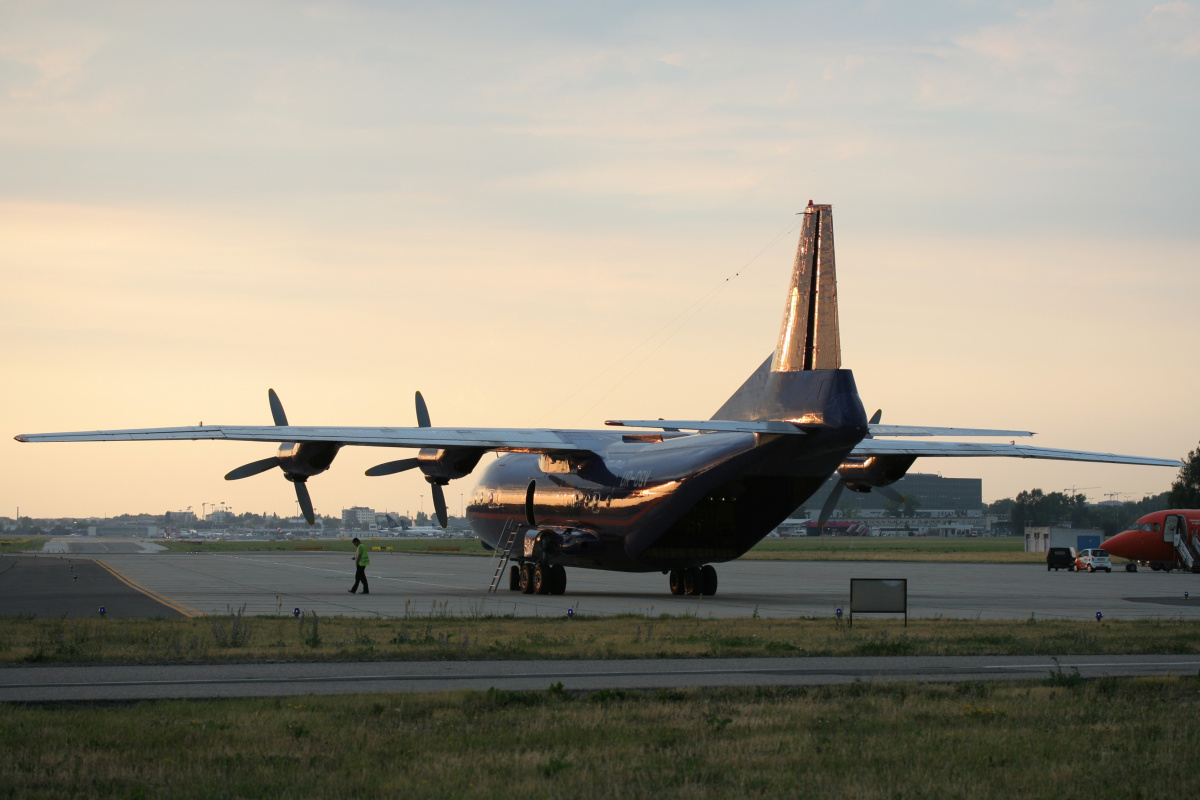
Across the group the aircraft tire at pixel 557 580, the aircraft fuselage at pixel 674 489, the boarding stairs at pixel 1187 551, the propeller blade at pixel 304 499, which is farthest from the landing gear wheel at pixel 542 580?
the boarding stairs at pixel 1187 551

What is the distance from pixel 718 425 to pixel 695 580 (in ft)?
31.0

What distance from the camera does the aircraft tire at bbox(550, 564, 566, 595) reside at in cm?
3425

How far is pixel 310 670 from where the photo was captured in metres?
15.2

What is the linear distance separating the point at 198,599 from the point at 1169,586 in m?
31.9

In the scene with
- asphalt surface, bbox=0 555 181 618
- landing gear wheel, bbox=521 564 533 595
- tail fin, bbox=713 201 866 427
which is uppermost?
tail fin, bbox=713 201 866 427

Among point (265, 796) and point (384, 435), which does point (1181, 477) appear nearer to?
point (384, 435)

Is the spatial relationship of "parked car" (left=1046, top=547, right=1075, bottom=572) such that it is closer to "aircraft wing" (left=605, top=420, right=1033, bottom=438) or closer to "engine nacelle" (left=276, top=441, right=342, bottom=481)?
"aircraft wing" (left=605, top=420, right=1033, bottom=438)

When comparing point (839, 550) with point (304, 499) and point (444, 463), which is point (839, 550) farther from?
point (304, 499)

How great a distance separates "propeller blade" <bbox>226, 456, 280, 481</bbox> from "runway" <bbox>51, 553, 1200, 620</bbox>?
10.1ft

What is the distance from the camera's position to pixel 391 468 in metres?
32.2

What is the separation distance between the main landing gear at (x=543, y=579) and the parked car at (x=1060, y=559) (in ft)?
111

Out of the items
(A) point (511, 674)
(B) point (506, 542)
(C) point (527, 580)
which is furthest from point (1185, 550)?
(A) point (511, 674)

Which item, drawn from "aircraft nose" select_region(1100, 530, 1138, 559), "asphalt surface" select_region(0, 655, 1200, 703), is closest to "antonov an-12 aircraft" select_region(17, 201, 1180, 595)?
"asphalt surface" select_region(0, 655, 1200, 703)

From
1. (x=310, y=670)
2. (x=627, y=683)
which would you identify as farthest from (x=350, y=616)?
(x=627, y=683)
